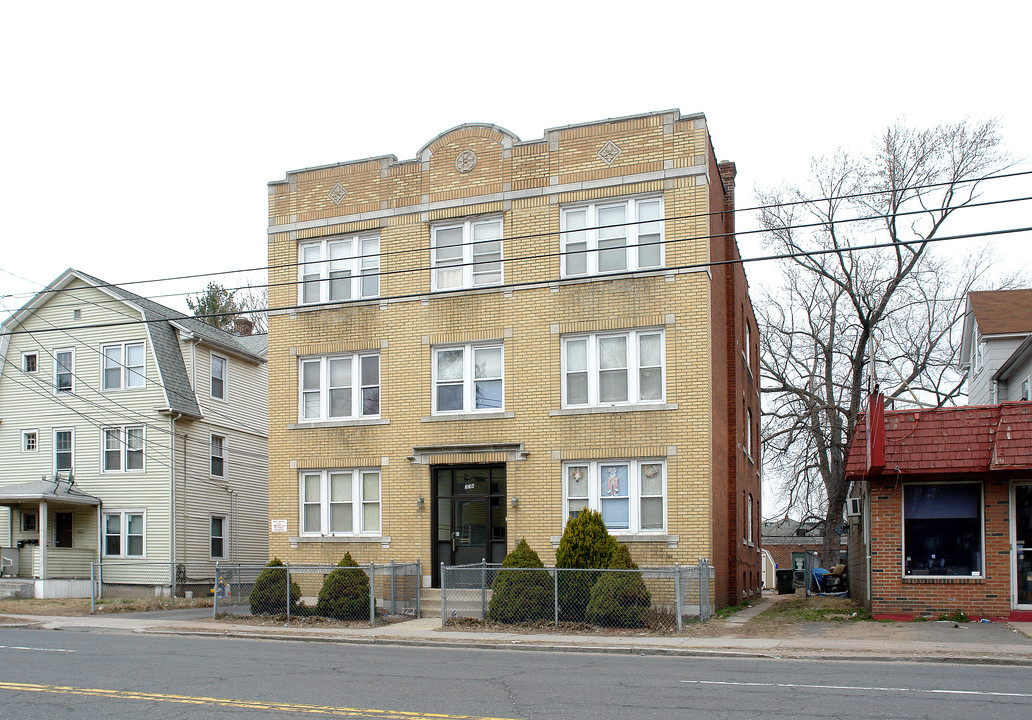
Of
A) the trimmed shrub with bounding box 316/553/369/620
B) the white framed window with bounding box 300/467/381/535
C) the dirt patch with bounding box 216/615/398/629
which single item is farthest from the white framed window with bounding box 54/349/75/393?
the trimmed shrub with bounding box 316/553/369/620

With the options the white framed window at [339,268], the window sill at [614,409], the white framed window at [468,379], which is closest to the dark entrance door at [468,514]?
the white framed window at [468,379]

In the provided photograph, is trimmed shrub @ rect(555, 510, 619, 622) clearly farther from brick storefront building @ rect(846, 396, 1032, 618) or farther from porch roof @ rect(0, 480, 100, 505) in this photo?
porch roof @ rect(0, 480, 100, 505)

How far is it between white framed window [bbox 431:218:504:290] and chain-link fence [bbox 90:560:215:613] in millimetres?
12864

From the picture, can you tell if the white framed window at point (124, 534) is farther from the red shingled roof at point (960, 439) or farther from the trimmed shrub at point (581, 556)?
the red shingled roof at point (960, 439)

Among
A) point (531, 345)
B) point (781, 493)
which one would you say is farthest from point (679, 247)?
point (781, 493)

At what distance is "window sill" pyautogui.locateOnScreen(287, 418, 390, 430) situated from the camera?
23.3 metres

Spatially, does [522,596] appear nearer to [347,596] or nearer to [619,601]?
[619,601]

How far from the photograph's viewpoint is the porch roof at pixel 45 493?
1131 inches

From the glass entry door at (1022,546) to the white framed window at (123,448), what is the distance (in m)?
24.2

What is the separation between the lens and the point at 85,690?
A: 11.3 metres

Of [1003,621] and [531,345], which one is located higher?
[531,345]

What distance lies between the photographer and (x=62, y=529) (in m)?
31.2

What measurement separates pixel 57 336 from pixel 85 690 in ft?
75.7

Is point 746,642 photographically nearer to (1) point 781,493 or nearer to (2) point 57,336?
(2) point 57,336
